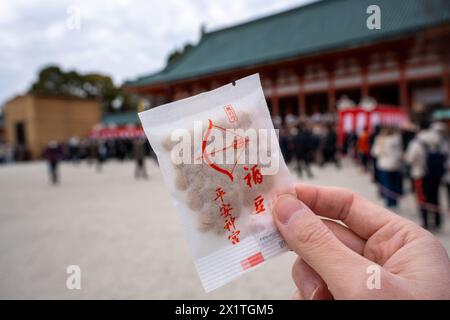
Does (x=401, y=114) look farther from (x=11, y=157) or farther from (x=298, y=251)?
(x=11, y=157)

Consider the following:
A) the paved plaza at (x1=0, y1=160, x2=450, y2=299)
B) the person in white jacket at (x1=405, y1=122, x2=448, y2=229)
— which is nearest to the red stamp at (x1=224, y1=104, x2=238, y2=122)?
the paved plaza at (x1=0, y1=160, x2=450, y2=299)

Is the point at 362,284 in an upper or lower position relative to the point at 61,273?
upper

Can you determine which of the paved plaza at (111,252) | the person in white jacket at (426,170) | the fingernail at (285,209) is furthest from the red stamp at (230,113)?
the person in white jacket at (426,170)

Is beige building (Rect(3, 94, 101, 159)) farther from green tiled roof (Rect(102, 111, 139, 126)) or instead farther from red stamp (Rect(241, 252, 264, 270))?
red stamp (Rect(241, 252, 264, 270))

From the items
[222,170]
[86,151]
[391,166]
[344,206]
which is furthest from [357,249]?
[86,151]

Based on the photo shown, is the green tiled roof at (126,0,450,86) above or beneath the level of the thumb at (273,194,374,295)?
above

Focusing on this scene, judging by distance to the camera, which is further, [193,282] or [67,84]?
[67,84]
